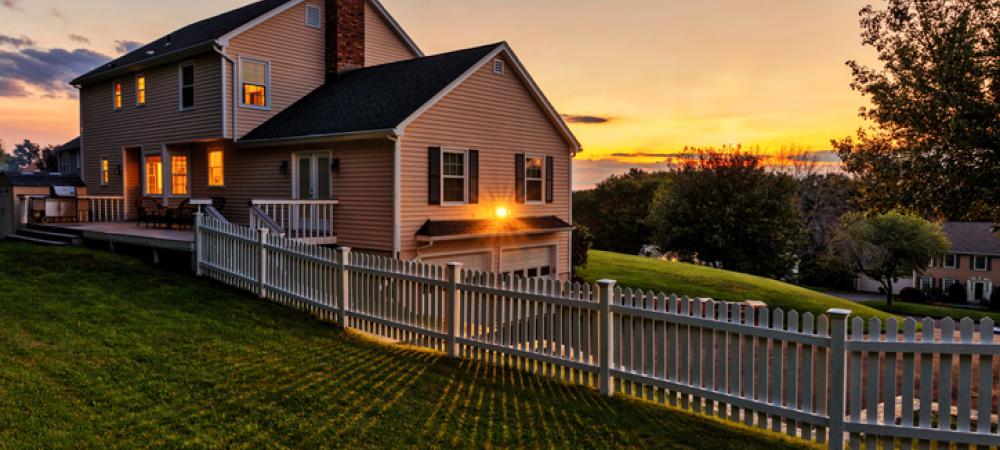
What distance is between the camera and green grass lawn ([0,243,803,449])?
17.3 ft

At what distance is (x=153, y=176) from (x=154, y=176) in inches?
1.9

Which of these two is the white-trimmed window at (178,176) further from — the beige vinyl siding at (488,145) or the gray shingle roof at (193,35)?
the beige vinyl siding at (488,145)

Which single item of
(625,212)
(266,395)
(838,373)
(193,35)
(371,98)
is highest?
(193,35)

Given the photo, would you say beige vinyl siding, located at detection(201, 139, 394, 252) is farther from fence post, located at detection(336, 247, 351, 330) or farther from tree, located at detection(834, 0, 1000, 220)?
tree, located at detection(834, 0, 1000, 220)

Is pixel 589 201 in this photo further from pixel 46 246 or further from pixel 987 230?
pixel 46 246

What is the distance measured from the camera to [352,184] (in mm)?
15664

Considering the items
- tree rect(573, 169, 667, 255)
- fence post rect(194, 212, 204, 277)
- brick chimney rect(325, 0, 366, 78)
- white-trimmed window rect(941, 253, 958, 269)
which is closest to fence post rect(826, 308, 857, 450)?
fence post rect(194, 212, 204, 277)

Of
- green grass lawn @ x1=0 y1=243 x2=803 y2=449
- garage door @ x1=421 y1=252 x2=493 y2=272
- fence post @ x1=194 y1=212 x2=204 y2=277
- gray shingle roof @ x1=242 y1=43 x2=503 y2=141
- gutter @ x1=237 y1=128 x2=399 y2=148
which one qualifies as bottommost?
green grass lawn @ x1=0 y1=243 x2=803 y2=449

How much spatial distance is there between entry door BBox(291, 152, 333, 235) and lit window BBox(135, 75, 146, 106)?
28.6ft

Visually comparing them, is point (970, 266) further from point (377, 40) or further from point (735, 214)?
point (377, 40)

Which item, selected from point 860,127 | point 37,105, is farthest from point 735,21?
point 37,105

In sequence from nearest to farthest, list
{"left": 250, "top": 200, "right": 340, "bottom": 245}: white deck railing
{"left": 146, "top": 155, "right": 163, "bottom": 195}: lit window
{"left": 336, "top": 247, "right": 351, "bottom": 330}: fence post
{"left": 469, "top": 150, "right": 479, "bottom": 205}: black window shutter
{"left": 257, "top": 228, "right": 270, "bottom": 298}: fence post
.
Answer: {"left": 336, "top": 247, "right": 351, "bottom": 330}: fence post → {"left": 257, "top": 228, "right": 270, "bottom": 298}: fence post → {"left": 250, "top": 200, "right": 340, "bottom": 245}: white deck railing → {"left": 469, "top": 150, "right": 479, "bottom": 205}: black window shutter → {"left": 146, "top": 155, "right": 163, "bottom": 195}: lit window

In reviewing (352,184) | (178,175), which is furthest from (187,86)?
(352,184)

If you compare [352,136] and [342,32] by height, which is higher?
[342,32]
